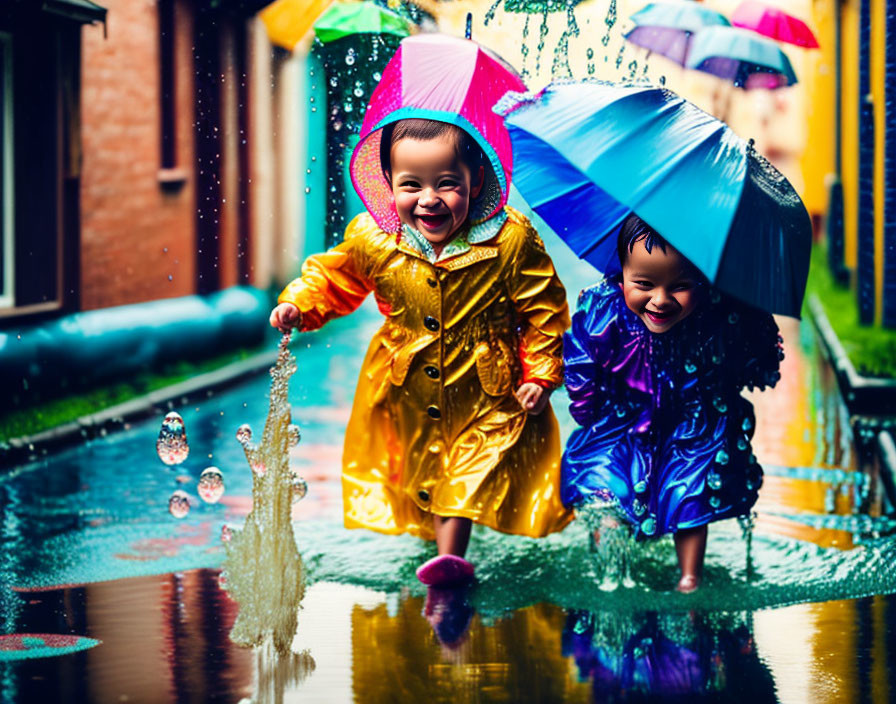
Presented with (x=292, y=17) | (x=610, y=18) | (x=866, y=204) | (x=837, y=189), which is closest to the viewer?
(x=610, y=18)

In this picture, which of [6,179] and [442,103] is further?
[6,179]

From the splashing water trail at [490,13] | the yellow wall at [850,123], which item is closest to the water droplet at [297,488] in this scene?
the splashing water trail at [490,13]

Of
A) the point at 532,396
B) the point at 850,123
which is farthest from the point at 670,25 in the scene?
the point at 850,123

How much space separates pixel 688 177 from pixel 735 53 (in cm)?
485

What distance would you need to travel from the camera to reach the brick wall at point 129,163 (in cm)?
1149

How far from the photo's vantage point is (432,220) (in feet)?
17.7

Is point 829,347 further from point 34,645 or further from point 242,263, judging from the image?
point 34,645

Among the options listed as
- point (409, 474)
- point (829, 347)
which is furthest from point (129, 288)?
point (409, 474)

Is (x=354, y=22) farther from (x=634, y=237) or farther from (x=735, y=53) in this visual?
(x=735, y=53)

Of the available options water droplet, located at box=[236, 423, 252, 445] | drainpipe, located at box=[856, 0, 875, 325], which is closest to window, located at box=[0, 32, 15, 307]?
water droplet, located at box=[236, 423, 252, 445]

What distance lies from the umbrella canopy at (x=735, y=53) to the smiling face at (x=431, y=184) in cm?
440

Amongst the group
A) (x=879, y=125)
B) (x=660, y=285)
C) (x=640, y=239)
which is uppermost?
(x=879, y=125)

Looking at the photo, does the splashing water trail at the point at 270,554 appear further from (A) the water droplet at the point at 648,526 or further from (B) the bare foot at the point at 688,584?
(B) the bare foot at the point at 688,584

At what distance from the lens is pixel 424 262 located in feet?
18.1
